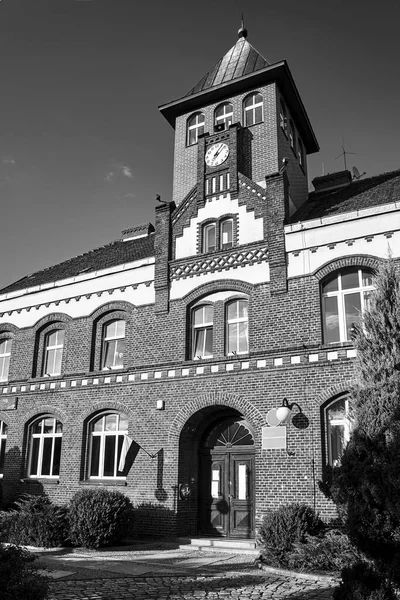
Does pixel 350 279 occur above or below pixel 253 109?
below

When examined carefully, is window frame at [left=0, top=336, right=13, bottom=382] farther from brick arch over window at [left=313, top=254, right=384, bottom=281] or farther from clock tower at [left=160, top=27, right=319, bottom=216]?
brick arch over window at [left=313, top=254, right=384, bottom=281]

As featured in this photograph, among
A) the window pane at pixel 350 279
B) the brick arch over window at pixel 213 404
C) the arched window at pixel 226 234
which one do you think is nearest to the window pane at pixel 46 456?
the brick arch over window at pixel 213 404

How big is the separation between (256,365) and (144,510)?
5401 mm

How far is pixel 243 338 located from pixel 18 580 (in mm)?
10897

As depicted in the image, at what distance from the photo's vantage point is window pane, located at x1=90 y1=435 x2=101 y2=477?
18.8 meters

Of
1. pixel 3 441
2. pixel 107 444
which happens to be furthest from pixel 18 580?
pixel 3 441

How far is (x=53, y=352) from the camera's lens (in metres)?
21.6

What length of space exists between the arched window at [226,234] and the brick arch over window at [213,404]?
4.75m

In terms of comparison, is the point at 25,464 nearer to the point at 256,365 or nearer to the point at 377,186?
the point at 256,365

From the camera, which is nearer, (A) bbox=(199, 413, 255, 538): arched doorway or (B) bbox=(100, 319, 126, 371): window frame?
(A) bbox=(199, 413, 255, 538): arched doorway

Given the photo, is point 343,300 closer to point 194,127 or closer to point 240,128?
point 240,128

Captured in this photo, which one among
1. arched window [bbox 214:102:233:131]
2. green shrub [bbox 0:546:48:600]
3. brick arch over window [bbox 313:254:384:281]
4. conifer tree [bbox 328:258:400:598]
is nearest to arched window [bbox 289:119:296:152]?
arched window [bbox 214:102:233:131]

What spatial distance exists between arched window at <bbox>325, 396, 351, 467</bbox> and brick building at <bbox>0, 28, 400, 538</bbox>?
43 mm

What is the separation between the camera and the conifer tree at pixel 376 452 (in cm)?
793
